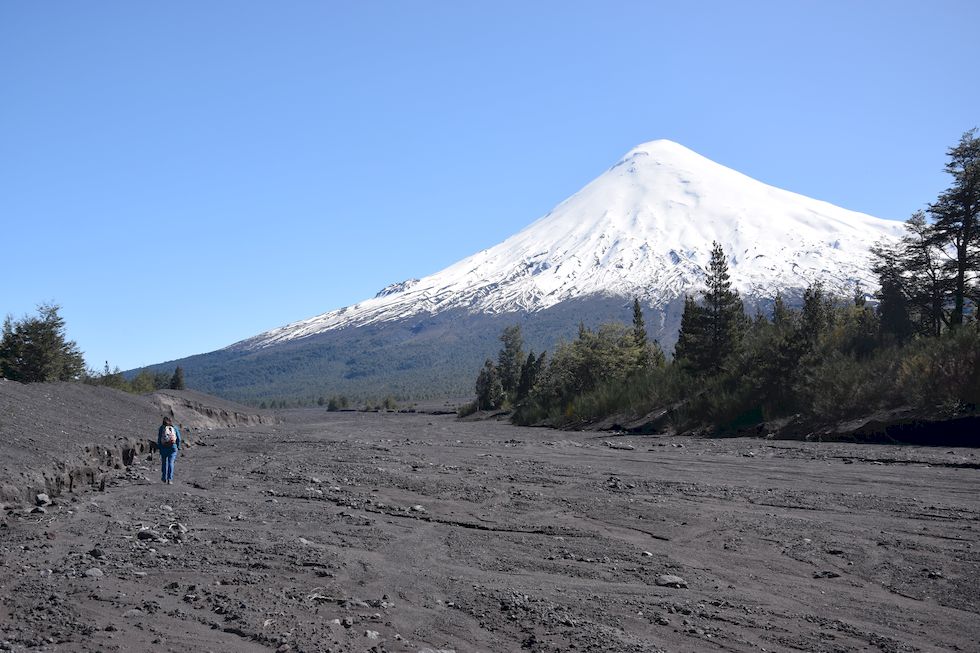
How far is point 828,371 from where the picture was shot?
1174 inches

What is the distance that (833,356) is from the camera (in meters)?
31.9

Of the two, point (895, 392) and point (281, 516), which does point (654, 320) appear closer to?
point (895, 392)

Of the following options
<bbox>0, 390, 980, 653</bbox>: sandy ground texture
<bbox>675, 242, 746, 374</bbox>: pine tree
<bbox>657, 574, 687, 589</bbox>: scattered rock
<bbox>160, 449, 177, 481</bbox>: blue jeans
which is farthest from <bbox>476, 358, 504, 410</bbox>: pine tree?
<bbox>657, 574, 687, 589</bbox>: scattered rock

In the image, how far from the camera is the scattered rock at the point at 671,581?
323 inches

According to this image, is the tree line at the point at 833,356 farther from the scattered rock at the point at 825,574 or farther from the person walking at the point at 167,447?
the person walking at the point at 167,447

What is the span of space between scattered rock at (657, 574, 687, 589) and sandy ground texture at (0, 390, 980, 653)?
3 cm

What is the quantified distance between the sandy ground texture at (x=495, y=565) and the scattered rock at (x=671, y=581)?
3 centimetres

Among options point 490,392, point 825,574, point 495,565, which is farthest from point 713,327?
point 495,565

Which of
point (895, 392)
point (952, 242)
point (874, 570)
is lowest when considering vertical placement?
point (874, 570)

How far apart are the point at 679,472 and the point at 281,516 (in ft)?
A: 30.3

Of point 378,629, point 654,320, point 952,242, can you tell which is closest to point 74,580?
point 378,629

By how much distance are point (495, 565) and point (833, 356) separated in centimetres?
2605

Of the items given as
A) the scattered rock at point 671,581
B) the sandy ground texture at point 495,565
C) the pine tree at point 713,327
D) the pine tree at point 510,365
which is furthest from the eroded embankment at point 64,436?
the pine tree at point 510,365

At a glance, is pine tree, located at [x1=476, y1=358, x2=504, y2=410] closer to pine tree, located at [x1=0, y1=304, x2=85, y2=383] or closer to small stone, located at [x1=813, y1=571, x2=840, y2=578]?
pine tree, located at [x1=0, y1=304, x2=85, y2=383]
